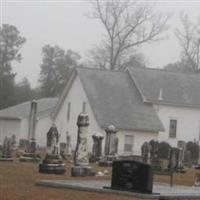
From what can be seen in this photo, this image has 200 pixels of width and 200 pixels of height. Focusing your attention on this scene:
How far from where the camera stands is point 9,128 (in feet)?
232

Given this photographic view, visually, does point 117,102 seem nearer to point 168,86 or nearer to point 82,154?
point 168,86

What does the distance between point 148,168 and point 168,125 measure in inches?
1633

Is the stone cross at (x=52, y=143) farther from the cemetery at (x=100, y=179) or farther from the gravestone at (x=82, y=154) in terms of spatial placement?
the gravestone at (x=82, y=154)

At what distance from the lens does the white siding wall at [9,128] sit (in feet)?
227

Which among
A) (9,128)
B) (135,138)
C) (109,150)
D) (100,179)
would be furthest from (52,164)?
(9,128)

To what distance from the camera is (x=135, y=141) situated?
55344 mm

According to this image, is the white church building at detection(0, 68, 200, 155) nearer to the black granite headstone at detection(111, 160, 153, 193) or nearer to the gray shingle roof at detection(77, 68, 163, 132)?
the gray shingle roof at detection(77, 68, 163, 132)

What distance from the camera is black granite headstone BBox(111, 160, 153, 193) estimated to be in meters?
17.3

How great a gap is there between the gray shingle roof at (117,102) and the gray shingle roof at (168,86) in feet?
2.44

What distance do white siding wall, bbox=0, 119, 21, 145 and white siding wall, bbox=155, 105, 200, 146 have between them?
644 inches

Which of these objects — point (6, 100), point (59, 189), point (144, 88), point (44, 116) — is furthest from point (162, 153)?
point (6, 100)

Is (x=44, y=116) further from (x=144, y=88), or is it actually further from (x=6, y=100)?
(x=6, y=100)

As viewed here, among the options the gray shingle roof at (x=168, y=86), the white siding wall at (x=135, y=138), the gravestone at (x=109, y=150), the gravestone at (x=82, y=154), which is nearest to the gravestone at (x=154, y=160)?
the gravestone at (x=109, y=150)

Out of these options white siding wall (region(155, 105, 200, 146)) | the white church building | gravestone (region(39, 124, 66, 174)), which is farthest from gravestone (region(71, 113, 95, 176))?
white siding wall (region(155, 105, 200, 146))
